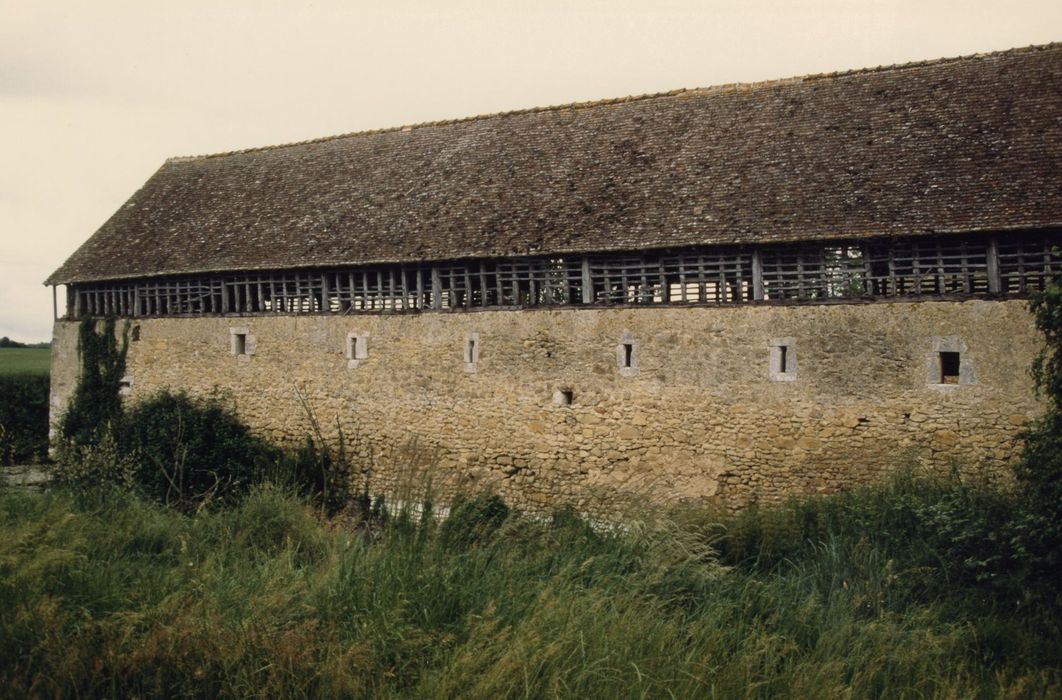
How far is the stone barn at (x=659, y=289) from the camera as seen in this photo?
42.3ft

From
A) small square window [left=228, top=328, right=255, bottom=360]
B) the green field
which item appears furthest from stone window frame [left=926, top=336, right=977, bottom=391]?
the green field

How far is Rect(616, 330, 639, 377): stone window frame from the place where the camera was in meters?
14.7

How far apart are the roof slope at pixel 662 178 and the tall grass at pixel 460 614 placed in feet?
19.4

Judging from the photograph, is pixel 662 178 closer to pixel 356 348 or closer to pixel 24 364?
pixel 356 348

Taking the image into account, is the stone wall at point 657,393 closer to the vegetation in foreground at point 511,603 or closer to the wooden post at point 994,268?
the wooden post at point 994,268

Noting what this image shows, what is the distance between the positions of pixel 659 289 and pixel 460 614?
9.06 metres

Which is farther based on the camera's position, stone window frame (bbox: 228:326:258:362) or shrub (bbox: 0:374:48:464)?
shrub (bbox: 0:374:48:464)

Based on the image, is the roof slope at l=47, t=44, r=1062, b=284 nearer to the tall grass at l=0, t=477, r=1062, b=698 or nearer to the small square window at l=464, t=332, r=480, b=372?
the small square window at l=464, t=332, r=480, b=372

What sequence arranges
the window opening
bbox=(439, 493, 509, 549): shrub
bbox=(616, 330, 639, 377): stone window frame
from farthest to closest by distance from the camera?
1. bbox=(616, 330, 639, 377): stone window frame
2. the window opening
3. bbox=(439, 493, 509, 549): shrub

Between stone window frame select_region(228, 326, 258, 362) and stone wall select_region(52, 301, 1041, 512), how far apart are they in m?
0.08

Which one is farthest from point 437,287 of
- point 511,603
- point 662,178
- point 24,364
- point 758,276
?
point 24,364

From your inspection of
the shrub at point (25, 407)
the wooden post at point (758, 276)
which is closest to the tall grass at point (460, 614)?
the wooden post at point (758, 276)

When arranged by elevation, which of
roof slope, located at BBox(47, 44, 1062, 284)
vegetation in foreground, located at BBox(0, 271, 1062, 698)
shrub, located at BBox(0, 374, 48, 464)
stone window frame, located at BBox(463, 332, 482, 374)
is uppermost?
roof slope, located at BBox(47, 44, 1062, 284)

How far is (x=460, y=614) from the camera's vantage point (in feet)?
21.1
